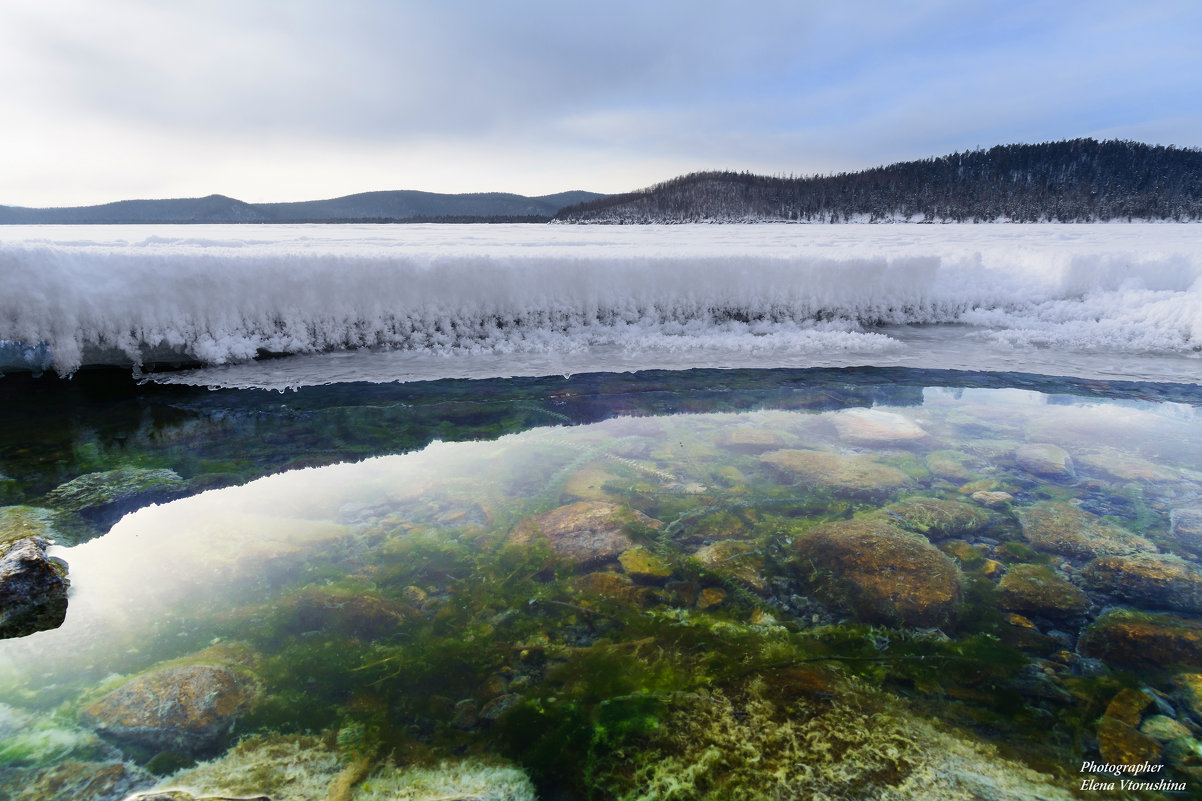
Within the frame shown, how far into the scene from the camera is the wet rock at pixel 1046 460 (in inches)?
99.8

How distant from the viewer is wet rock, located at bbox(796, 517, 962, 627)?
5.31 ft

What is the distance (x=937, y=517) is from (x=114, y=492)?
3.17 metres

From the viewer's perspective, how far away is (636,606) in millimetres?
1646

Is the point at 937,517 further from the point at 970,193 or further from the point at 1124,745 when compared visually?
the point at 970,193

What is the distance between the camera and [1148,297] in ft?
18.5

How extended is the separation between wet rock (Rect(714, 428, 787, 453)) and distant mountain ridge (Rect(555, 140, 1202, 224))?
4601 cm

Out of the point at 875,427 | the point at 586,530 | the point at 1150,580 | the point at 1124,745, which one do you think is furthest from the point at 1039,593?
the point at 875,427

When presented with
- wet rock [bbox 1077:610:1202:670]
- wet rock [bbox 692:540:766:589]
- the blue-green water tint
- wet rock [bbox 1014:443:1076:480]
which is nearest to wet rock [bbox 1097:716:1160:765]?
the blue-green water tint

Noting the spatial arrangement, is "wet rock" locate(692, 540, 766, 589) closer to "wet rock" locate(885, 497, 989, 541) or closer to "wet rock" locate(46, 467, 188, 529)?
"wet rock" locate(885, 497, 989, 541)

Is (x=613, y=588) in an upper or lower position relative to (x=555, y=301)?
lower

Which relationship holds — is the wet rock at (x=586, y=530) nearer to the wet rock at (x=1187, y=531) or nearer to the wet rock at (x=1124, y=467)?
the wet rock at (x=1187, y=531)

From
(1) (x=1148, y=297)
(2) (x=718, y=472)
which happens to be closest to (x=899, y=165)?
(1) (x=1148, y=297)

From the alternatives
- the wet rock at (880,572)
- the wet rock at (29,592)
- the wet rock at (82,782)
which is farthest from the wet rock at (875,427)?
the wet rock at (29,592)

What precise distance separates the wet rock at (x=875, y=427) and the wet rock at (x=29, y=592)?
3.07m
